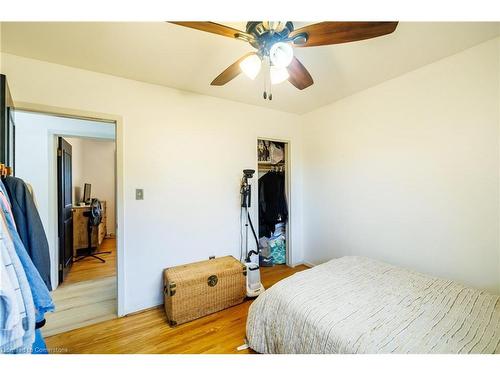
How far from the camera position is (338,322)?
3.57 ft

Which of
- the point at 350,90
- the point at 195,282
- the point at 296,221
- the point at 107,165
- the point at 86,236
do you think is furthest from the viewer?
the point at 107,165

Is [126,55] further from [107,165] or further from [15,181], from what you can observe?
[107,165]

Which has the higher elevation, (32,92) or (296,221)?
→ (32,92)

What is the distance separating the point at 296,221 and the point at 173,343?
216 cm

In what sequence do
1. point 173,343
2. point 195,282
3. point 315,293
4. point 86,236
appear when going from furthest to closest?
point 86,236 → point 195,282 → point 173,343 → point 315,293

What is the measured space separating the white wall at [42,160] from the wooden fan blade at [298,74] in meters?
2.85

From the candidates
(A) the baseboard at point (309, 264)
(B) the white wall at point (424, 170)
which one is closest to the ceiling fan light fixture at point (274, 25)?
(B) the white wall at point (424, 170)

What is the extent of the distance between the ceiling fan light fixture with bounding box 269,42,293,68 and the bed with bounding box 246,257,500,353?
1458 millimetres

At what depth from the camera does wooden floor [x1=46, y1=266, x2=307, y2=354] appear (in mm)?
1571

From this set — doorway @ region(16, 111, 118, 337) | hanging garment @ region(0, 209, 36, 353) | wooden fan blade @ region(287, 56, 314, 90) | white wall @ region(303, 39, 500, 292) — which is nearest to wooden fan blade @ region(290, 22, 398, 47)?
wooden fan blade @ region(287, 56, 314, 90)

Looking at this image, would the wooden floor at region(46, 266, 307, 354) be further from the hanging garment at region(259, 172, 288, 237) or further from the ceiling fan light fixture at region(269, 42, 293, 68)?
the ceiling fan light fixture at region(269, 42, 293, 68)

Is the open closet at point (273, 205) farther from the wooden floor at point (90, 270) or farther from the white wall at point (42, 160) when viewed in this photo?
the white wall at point (42, 160)

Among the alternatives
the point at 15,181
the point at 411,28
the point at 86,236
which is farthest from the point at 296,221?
the point at 86,236

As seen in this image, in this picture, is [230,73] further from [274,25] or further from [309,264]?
[309,264]
